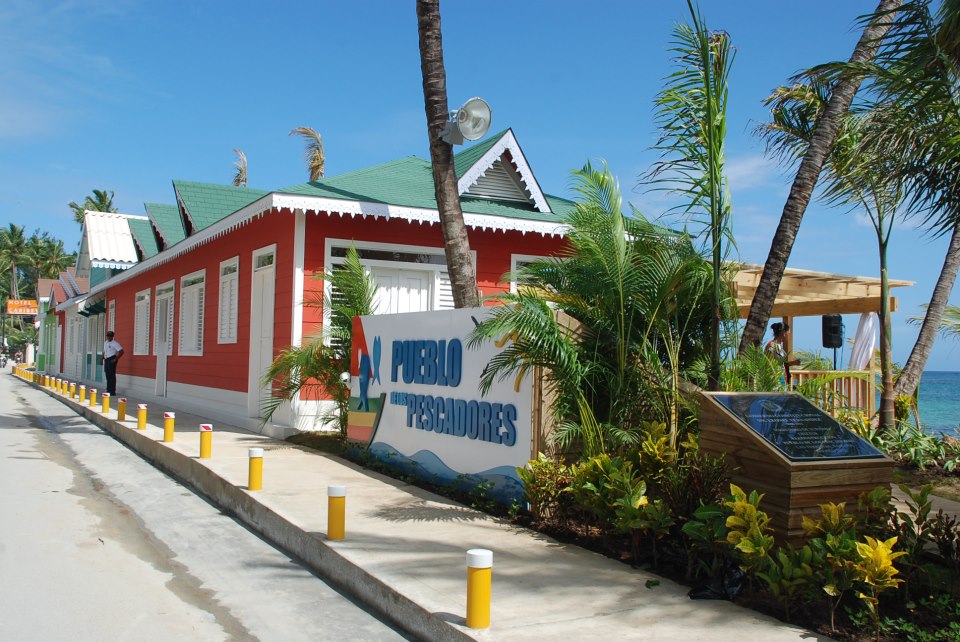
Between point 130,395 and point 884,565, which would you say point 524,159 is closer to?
point 884,565

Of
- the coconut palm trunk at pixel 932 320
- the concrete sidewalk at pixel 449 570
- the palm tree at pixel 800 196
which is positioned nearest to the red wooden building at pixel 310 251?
the concrete sidewalk at pixel 449 570

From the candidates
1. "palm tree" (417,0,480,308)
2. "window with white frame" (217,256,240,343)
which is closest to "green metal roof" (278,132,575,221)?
"palm tree" (417,0,480,308)

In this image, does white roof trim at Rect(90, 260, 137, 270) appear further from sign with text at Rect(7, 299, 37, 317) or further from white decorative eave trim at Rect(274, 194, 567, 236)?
sign with text at Rect(7, 299, 37, 317)

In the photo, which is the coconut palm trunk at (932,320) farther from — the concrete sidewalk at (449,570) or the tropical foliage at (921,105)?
the concrete sidewalk at (449,570)

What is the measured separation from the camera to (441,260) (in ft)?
47.9

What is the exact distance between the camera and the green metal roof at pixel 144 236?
2638 centimetres

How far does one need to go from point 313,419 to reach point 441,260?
11.9ft

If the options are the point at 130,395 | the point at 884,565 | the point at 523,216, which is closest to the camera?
the point at 884,565

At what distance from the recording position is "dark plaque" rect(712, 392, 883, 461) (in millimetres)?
5363

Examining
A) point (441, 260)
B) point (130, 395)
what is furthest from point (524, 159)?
point (130, 395)

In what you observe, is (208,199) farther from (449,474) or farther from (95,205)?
(95,205)

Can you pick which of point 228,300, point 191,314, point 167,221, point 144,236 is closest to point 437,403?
point 228,300

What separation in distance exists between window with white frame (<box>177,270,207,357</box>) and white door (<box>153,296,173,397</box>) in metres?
1.50

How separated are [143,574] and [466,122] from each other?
263 inches
